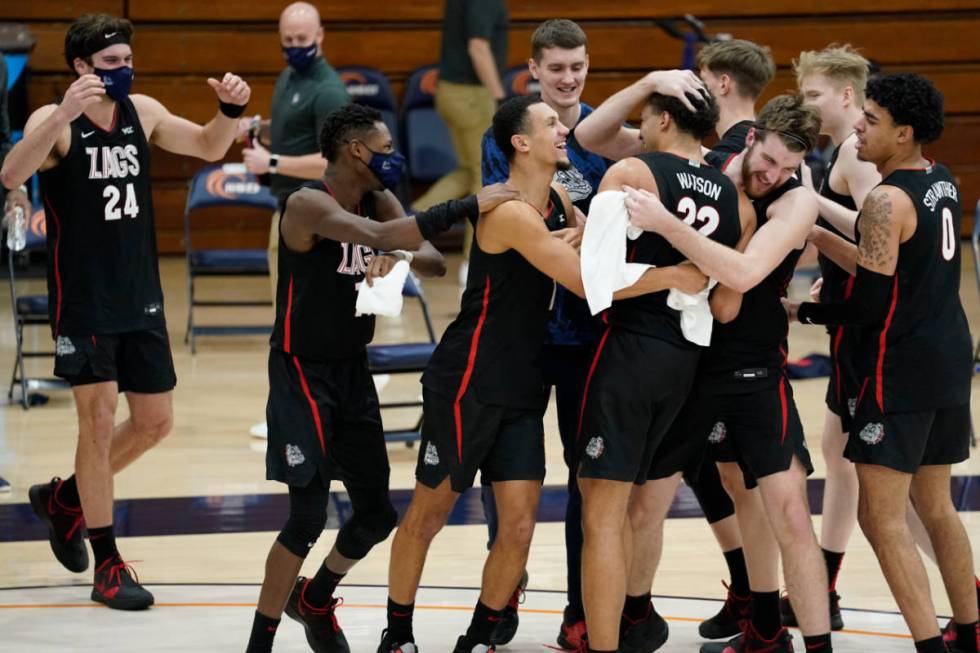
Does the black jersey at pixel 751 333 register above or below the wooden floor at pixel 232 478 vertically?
above

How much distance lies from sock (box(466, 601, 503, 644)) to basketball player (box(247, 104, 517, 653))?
405mm

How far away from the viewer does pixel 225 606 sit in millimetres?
5078

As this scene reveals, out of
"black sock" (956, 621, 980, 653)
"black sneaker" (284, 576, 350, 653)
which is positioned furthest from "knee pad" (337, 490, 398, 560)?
"black sock" (956, 621, 980, 653)

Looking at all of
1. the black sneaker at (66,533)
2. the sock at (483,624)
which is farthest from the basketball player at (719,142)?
the black sneaker at (66,533)

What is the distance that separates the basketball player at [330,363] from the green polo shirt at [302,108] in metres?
2.90

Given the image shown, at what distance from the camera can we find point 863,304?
14.2ft

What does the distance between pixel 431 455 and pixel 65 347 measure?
4.76 ft

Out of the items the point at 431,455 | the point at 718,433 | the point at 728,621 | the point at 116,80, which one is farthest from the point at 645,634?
the point at 116,80

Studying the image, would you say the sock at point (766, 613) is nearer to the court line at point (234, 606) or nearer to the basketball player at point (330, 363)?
the court line at point (234, 606)

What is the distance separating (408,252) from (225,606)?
54.7 inches

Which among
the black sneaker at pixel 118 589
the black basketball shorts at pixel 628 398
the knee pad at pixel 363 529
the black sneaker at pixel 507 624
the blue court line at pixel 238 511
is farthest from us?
the blue court line at pixel 238 511

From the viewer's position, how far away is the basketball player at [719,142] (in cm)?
446

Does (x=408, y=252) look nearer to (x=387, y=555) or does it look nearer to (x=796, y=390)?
(x=387, y=555)

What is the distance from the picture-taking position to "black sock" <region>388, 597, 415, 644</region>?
14.7ft
